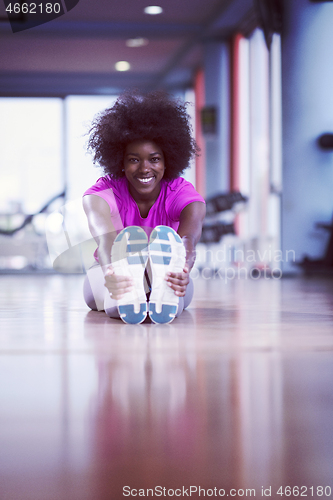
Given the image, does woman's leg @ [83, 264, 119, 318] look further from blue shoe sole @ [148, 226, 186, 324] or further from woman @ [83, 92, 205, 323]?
blue shoe sole @ [148, 226, 186, 324]

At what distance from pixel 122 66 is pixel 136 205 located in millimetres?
5805

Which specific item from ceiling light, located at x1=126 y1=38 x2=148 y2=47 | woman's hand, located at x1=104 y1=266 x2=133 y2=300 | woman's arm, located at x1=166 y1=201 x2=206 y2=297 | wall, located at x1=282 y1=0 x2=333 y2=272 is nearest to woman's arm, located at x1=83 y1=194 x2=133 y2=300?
woman's hand, located at x1=104 y1=266 x2=133 y2=300

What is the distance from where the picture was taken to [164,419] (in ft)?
3.63

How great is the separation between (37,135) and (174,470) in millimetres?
7249

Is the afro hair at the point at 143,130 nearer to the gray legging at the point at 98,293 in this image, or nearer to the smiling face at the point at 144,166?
the smiling face at the point at 144,166

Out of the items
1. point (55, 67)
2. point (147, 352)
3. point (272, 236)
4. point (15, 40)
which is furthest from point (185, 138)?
point (55, 67)

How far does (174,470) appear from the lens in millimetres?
1046

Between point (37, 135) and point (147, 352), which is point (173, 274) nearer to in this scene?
point (147, 352)

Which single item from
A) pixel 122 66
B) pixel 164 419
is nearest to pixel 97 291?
pixel 164 419

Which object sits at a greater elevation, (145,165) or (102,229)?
(145,165)

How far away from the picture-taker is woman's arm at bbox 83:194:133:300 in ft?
4.87

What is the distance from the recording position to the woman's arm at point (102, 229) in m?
1.48

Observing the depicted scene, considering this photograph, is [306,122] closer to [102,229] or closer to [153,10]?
[153,10]

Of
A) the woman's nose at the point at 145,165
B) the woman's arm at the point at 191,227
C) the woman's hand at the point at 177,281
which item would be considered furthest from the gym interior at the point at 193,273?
the woman's nose at the point at 145,165
